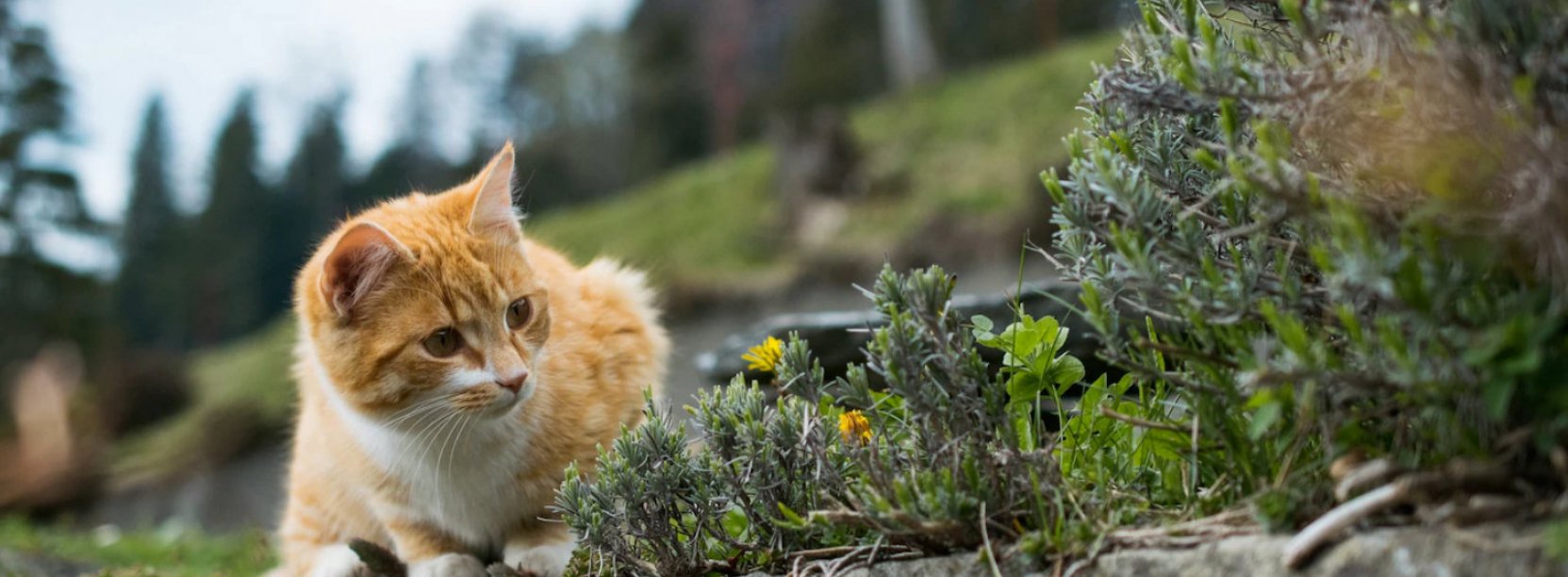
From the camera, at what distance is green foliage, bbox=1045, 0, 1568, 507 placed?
1215 millimetres

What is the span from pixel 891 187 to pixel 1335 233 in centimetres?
1452

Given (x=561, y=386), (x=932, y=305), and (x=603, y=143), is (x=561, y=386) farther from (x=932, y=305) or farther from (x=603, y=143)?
(x=603, y=143)

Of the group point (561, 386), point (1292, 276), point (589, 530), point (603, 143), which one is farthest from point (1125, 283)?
point (603, 143)

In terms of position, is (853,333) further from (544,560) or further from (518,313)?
(544,560)

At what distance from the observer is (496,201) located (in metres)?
2.59

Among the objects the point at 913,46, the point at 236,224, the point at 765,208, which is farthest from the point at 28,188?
the point at 913,46

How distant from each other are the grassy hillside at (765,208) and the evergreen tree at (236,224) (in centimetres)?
97

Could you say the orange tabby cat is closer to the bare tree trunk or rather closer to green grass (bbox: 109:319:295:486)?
green grass (bbox: 109:319:295:486)

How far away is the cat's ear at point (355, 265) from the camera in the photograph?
2248mm

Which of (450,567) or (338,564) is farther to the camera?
(338,564)

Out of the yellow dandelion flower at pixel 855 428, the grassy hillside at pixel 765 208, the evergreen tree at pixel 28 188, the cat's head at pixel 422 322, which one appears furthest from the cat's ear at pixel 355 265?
the evergreen tree at pixel 28 188

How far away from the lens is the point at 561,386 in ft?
8.36

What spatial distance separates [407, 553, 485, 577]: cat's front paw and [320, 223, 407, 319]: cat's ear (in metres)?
0.59

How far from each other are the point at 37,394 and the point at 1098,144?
44.3 ft
